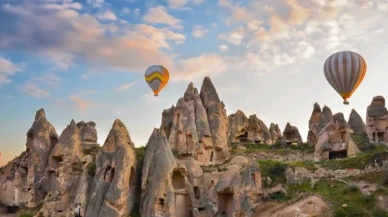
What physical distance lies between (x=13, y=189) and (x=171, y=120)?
39.9 ft

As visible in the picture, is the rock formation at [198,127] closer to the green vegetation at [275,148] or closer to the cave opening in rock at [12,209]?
the green vegetation at [275,148]

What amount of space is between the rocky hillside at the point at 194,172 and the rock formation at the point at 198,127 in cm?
7

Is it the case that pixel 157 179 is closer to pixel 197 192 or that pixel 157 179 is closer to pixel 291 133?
pixel 197 192

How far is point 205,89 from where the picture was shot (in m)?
39.2

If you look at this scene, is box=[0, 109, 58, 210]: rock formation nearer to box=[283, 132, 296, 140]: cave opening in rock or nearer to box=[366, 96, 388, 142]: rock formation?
box=[283, 132, 296, 140]: cave opening in rock

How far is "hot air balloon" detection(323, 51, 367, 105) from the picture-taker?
29969 mm

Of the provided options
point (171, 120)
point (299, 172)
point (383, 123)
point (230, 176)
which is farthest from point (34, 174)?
point (383, 123)

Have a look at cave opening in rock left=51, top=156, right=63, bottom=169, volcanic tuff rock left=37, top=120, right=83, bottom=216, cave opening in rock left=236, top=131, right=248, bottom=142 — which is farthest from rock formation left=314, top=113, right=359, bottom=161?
cave opening in rock left=51, top=156, right=63, bottom=169

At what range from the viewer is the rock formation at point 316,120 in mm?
42281

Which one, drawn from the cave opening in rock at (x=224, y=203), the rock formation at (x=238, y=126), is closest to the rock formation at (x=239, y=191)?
the cave opening in rock at (x=224, y=203)

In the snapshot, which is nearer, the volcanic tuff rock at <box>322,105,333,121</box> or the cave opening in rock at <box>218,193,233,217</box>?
the cave opening in rock at <box>218,193,233,217</box>

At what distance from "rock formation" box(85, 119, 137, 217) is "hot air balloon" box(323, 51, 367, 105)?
13162 millimetres

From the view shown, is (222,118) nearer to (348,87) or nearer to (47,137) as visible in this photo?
(348,87)

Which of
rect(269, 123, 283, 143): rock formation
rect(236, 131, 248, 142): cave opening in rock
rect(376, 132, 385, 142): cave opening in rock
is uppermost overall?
rect(269, 123, 283, 143): rock formation
